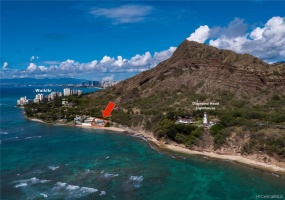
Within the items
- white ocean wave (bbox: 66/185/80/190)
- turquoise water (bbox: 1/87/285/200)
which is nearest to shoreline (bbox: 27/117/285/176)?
turquoise water (bbox: 1/87/285/200)

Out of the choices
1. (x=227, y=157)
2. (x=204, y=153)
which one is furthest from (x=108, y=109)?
(x=227, y=157)

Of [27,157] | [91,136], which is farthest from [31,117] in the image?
[27,157]

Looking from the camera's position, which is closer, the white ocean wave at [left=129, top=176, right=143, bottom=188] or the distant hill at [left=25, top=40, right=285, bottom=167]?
the white ocean wave at [left=129, top=176, right=143, bottom=188]

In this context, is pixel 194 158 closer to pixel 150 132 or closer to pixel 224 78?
pixel 150 132

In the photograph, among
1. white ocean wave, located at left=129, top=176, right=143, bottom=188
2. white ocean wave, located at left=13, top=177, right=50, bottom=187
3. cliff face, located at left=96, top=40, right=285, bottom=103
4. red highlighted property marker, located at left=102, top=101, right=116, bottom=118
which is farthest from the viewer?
red highlighted property marker, located at left=102, top=101, right=116, bottom=118

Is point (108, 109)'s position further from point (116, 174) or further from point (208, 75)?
point (116, 174)

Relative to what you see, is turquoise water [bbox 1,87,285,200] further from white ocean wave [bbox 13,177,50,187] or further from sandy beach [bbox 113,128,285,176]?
sandy beach [bbox 113,128,285,176]
